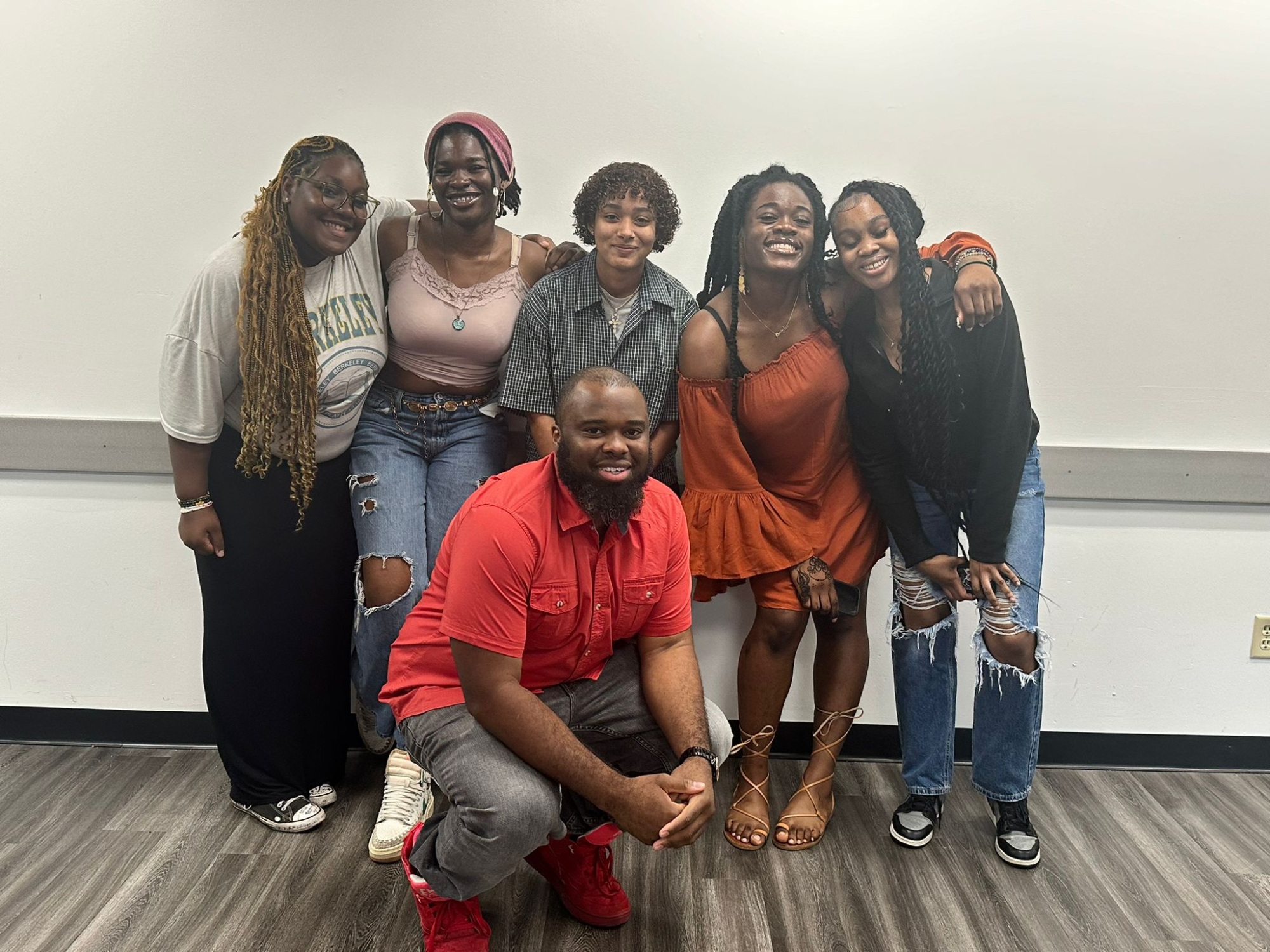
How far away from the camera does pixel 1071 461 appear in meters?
2.39

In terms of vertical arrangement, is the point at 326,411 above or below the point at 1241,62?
below

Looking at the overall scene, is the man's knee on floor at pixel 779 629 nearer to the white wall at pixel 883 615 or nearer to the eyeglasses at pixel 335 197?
the white wall at pixel 883 615

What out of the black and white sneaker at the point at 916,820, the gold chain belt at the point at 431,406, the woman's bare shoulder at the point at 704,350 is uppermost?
the woman's bare shoulder at the point at 704,350

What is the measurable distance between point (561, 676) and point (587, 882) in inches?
17.3

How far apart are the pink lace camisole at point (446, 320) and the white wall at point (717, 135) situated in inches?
11.4

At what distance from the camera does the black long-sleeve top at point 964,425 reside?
2.04m

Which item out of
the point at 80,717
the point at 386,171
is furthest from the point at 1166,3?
the point at 80,717

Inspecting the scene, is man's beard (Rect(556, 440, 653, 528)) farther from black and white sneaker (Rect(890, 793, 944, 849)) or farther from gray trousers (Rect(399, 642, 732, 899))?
black and white sneaker (Rect(890, 793, 944, 849))

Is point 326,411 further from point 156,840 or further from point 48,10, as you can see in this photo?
point 48,10

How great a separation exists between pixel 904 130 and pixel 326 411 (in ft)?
5.10

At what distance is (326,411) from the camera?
210 cm

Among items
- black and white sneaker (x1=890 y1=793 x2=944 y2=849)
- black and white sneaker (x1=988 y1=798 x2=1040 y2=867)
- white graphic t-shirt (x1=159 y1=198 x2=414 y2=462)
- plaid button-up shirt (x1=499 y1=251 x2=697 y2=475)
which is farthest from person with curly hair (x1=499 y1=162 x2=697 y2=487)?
black and white sneaker (x1=988 y1=798 x2=1040 y2=867)

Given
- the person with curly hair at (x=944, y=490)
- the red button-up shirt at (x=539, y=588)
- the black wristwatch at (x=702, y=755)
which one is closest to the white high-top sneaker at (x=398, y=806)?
the red button-up shirt at (x=539, y=588)

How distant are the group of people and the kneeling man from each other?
5.8 inches
